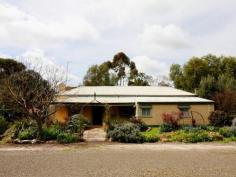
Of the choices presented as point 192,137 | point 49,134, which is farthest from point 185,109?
point 49,134

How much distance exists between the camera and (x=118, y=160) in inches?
517

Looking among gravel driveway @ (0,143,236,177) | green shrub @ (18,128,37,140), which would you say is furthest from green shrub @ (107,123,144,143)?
Answer: green shrub @ (18,128,37,140)

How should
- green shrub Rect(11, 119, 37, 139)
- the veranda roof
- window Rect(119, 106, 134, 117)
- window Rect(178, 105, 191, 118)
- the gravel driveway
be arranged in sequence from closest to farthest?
the gravel driveway
green shrub Rect(11, 119, 37, 139)
window Rect(178, 105, 191, 118)
the veranda roof
window Rect(119, 106, 134, 117)

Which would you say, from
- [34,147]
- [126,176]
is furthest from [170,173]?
[34,147]

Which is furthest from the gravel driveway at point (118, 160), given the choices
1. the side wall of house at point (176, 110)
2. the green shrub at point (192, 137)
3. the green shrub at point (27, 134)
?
the side wall of house at point (176, 110)

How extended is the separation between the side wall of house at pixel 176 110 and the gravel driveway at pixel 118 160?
12.1 m

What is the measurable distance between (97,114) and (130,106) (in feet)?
11.4

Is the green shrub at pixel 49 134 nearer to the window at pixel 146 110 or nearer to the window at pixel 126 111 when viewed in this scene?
the window at pixel 146 110

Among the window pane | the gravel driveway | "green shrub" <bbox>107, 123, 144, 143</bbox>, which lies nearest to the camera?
the gravel driveway

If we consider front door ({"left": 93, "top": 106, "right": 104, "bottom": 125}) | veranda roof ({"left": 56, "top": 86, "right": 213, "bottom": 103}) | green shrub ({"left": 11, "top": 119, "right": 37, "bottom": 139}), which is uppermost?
veranda roof ({"left": 56, "top": 86, "right": 213, "bottom": 103})

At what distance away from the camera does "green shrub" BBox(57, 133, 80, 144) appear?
1927cm

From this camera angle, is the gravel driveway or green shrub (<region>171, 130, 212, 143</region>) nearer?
the gravel driveway

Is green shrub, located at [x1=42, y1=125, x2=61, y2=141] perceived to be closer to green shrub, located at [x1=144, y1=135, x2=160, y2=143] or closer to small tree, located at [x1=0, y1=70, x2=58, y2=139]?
small tree, located at [x1=0, y1=70, x2=58, y2=139]

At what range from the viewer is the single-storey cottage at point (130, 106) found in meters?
30.6
